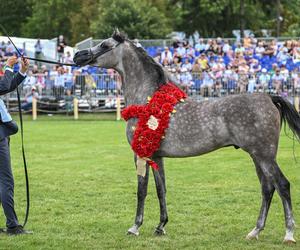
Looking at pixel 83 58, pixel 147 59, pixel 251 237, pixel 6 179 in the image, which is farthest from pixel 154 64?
pixel 251 237

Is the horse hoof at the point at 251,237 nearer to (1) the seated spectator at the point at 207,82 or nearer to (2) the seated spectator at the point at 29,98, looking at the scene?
(1) the seated spectator at the point at 207,82

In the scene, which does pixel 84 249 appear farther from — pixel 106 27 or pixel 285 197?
pixel 106 27

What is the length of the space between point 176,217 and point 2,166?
2.71 meters

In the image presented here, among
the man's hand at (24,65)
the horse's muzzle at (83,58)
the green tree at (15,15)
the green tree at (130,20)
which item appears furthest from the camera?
the green tree at (15,15)

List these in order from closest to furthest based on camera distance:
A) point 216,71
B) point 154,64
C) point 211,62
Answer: point 154,64 < point 216,71 < point 211,62

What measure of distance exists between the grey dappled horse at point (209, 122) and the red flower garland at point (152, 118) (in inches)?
3.8

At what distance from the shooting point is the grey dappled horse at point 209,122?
24.2 ft

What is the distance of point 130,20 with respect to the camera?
43.4 metres

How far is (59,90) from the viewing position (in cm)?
2970

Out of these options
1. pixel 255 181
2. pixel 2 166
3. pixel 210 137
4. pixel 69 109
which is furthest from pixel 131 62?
pixel 69 109

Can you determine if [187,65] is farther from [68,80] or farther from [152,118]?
[152,118]

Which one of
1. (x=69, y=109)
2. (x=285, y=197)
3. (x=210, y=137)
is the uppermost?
(x=210, y=137)

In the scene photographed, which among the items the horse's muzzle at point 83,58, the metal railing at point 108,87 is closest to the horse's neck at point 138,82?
the horse's muzzle at point 83,58

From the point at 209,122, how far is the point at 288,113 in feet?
3.43
